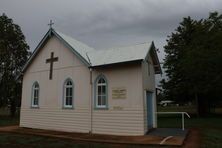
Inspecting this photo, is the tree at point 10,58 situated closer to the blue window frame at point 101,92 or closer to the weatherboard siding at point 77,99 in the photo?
the weatherboard siding at point 77,99

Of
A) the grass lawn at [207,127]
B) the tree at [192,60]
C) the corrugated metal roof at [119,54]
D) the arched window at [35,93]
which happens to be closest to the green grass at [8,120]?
the arched window at [35,93]

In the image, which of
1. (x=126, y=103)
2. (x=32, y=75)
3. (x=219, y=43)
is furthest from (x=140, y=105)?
(x=219, y=43)

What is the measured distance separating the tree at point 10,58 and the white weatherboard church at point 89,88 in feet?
52.7

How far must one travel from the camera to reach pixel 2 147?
10.4 metres

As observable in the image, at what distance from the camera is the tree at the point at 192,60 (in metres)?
21.0

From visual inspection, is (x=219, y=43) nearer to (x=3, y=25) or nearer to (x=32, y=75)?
(x=32, y=75)

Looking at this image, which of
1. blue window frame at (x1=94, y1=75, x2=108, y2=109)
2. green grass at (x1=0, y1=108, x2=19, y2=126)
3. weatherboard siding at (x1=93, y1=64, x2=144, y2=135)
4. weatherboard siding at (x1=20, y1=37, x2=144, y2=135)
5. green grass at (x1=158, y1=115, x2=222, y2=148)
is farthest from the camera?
green grass at (x1=0, y1=108, x2=19, y2=126)

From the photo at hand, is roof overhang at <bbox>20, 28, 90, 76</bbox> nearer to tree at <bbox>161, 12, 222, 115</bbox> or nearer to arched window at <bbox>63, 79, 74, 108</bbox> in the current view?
arched window at <bbox>63, 79, 74, 108</bbox>

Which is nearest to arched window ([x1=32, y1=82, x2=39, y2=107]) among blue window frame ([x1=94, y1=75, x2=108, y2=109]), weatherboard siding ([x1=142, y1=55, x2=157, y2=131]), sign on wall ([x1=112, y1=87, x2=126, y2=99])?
blue window frame ([x1=94, y1=75, x2=108, y2=109])

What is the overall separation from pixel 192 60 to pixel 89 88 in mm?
10775

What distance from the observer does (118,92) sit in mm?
13906

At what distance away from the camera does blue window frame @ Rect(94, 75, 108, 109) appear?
1441 centimetres

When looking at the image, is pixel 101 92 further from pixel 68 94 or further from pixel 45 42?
pixel 45 42

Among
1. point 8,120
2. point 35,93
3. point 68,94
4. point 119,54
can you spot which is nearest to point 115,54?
point 119,54
